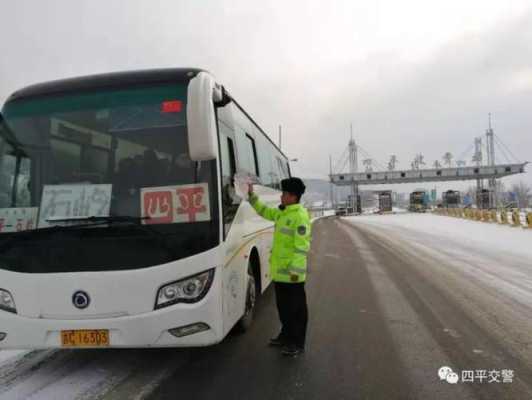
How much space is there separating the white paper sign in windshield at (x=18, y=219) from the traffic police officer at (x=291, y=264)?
2.27 metres

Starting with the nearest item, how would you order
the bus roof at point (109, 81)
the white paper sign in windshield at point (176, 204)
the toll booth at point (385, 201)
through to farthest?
the white paper sign in windshield at point (176, 204), the bus roof at point (109, 81), the toll booth at point (385, 201)

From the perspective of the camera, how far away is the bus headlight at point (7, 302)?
318cm

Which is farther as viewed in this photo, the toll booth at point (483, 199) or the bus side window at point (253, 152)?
the toll booth at point (483, 199)

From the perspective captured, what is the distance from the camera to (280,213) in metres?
4.18

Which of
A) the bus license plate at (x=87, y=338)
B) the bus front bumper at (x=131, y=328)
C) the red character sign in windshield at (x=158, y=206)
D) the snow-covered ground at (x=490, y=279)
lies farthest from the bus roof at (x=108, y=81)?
the snow-covered ground at (x=490, y=279)

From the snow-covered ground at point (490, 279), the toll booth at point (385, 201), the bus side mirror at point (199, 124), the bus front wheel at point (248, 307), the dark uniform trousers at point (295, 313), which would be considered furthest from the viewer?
the toll booth at point (385, 201)

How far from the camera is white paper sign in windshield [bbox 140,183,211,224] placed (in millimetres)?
3180

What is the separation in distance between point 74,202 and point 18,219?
52 cm

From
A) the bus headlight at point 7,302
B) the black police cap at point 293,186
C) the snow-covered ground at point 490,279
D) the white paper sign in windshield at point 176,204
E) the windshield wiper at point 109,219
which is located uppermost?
Result: the black police cap at point 293,186

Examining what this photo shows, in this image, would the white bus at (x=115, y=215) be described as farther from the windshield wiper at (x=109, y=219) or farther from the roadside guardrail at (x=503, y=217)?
the roadside guardrail at (x=503, y=217)

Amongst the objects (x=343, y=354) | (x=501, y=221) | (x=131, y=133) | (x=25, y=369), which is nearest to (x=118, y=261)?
(x=131, y=133)

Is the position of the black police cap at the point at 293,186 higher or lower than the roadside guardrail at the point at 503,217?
higher

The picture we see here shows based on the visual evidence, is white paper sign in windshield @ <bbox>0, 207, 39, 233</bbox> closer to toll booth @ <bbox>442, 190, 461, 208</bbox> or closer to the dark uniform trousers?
the dark uniform trousers

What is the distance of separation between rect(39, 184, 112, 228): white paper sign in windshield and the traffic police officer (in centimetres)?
175
